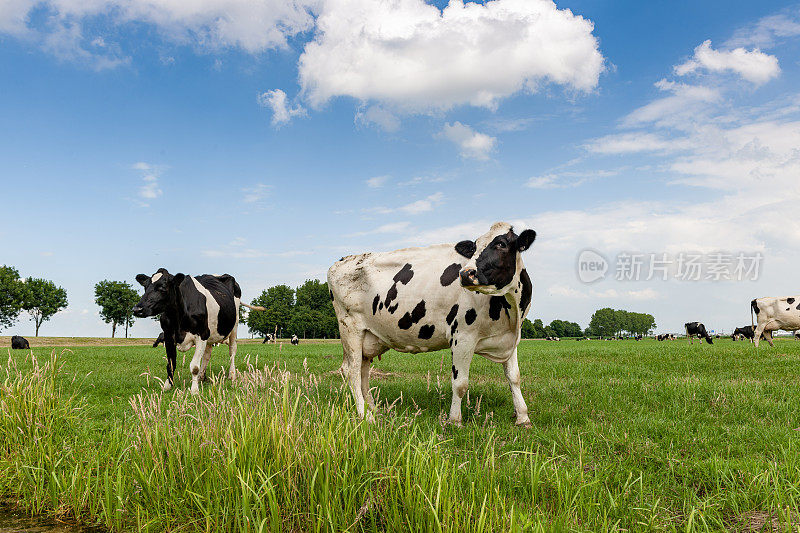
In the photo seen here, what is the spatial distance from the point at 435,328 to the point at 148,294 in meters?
7.57

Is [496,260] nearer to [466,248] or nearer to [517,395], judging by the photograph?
[466,248]

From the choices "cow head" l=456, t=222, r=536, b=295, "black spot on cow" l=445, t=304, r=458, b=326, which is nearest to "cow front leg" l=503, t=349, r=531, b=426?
"black spot on cow" l=445, t=304, r=458, b=326

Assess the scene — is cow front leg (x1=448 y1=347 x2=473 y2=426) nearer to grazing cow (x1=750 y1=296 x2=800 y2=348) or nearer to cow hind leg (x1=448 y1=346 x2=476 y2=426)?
cow hind leg (x1=448 y1=346 x2=476 y2=426)

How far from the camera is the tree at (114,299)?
8312 cm

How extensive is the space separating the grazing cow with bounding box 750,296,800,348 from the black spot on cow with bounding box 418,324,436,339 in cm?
2403

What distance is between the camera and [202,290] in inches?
510

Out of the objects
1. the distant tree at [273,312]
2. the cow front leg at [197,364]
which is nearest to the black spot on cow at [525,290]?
the cow front leg at [197,364]

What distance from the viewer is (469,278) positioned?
679cm

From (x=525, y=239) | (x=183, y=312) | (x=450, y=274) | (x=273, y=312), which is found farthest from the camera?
(x=273, y=312)

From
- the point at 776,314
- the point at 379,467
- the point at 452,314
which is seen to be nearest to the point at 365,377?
the point at 452,314

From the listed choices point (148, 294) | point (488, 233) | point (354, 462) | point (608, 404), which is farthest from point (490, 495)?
point (148, 294)

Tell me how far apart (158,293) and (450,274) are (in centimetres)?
764

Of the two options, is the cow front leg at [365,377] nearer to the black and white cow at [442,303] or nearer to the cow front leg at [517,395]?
the black and white cow at [442,303]

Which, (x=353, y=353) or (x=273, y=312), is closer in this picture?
(x=353, y=353)
